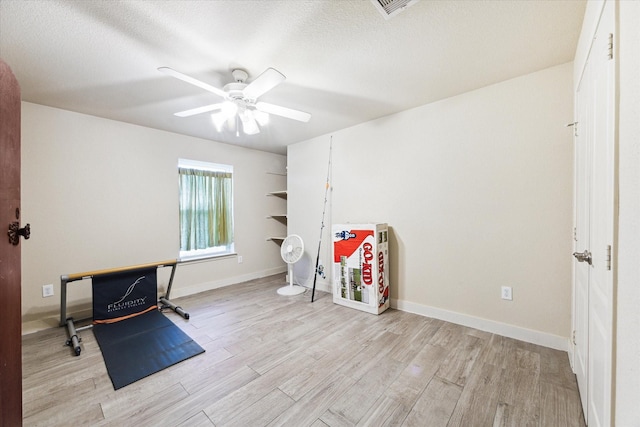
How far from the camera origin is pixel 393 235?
10.0 ft

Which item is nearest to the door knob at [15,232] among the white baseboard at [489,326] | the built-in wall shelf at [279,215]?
the white baseboard at [489,326]

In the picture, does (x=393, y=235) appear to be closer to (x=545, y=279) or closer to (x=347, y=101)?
(x=545, y=279)

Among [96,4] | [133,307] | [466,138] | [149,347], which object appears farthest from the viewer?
[133,307]

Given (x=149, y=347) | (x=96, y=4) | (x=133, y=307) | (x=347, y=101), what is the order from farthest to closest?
(x=133, y=307)
(x=347, y=101)
(x=149, y=347)
(x=96, y=4)

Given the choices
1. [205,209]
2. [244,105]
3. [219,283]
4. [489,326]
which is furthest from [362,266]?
[205,209]

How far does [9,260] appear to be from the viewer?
41.9 inches

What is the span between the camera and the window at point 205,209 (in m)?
3.77

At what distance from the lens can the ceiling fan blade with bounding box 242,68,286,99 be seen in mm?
1617

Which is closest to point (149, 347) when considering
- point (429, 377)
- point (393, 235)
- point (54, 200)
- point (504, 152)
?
point (54, 200)

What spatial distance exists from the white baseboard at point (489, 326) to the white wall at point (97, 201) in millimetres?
2869

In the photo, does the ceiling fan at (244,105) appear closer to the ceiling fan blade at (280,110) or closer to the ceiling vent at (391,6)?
the ceiling fan blade at (280,110)

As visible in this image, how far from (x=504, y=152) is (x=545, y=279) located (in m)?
1.17

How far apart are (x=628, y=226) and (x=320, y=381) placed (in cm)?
179

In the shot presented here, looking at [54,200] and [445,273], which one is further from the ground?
[54,200]
